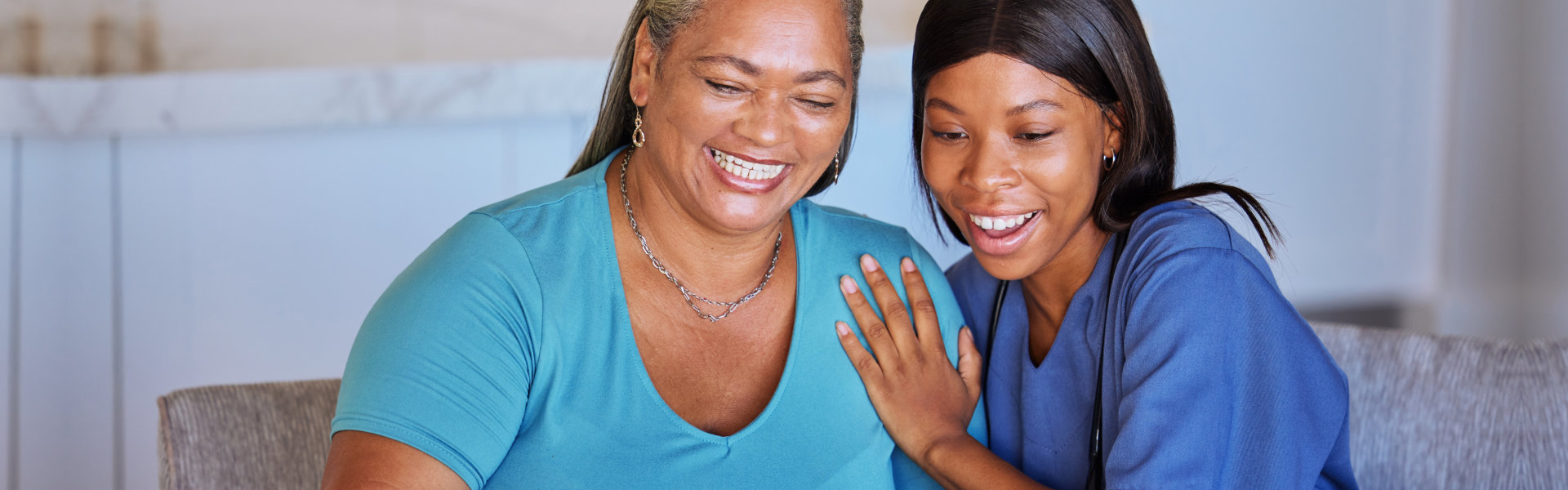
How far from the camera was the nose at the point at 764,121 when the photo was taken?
1.58 metres

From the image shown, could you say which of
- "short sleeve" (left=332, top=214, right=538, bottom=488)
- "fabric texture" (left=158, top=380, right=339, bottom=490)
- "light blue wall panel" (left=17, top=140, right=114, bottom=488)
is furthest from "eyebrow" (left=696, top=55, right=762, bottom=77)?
"light blue wall panel" (left=17, top=140, right=114, bottom=488)

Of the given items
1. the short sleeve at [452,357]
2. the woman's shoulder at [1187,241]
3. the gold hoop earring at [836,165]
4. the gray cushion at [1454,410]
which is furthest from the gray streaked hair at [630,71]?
the gray cushion at [1454,410]

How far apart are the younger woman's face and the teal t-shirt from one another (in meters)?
0.25

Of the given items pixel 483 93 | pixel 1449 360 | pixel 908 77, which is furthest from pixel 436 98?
pixel 1449 360

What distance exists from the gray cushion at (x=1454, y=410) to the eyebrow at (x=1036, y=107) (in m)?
0.83

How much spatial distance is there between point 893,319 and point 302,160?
1819 mm

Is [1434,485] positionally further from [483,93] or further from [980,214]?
→ [483,93]

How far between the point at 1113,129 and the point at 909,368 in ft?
1.51

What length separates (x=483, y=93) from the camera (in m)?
2.88

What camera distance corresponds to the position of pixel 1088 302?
1.72m

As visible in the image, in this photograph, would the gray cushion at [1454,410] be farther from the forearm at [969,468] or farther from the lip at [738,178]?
the lip at [738,178]

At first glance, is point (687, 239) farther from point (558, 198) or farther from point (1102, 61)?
point (1102, 61)

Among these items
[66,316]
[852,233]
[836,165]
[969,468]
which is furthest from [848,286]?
[66,316]

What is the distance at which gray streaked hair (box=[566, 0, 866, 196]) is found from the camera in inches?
64.0
